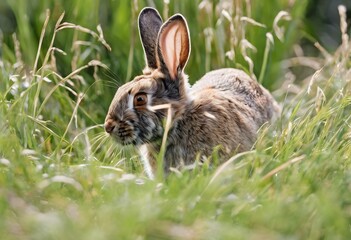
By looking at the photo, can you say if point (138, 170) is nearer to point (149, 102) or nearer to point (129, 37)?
point (149, 102)

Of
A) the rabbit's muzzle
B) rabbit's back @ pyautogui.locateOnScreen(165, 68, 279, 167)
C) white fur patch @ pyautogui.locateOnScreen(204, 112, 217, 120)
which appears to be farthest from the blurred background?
the rabbit's muzzle

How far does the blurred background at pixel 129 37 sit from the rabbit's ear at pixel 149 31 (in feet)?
1.53

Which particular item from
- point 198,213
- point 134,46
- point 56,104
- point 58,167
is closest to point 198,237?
point 198,213

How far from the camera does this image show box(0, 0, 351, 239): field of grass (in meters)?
3.27

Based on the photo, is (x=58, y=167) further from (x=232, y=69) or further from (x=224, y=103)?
(x=232, y=69)

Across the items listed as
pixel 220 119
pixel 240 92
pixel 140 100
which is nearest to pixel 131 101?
pixel 140 100

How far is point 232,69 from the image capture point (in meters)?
5.63

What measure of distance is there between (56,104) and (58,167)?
1.57 m

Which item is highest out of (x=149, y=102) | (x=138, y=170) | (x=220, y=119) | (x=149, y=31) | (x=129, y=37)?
(x=149, y=31)

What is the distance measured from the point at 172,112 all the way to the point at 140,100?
18cm

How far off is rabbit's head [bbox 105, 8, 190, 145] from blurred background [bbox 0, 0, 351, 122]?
0.64m

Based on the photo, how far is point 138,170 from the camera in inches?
182

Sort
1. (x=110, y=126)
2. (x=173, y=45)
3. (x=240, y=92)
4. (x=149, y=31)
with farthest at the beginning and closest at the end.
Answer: (x=240, y=92), (x=149, y=31), (x=173, y=45), (x=110, y=126)

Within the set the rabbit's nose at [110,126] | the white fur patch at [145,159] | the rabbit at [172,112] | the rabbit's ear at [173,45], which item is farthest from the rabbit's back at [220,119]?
the rabbit's nose at [110,126]
